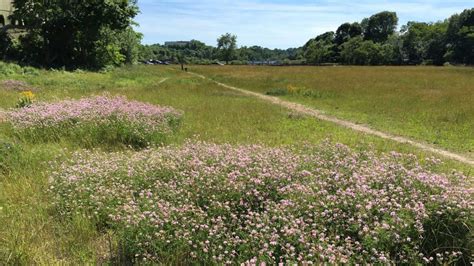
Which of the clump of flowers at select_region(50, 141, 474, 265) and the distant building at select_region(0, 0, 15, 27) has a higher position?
the distant building at select_region(0, 0, 15, 27)

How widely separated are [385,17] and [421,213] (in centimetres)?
16855

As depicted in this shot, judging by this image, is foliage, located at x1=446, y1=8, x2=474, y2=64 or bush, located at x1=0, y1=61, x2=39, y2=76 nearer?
bush, located at x1=0, y1=61, x2=39, y2=76

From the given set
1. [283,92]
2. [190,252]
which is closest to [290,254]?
[190,252]

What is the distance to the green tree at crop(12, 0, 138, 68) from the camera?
43.4 m

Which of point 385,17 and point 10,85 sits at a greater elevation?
point 385,17

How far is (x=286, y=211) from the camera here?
4.64 m

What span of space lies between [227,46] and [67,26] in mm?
130390

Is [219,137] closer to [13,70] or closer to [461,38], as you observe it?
[13,70]

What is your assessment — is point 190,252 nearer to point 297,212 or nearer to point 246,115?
point 297,212

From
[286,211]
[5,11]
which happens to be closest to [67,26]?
[5,11]

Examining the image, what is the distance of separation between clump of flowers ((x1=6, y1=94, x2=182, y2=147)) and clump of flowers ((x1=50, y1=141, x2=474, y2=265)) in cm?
479

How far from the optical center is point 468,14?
11375 cm

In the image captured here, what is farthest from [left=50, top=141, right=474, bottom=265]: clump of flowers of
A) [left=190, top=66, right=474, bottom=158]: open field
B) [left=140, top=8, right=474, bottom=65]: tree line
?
[left=140, top=8, right=474, bottom=65]: tree line

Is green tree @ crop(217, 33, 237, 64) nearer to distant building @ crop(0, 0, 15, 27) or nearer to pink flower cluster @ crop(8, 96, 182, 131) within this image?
distant building @ crop(0, 0, 15, 27)
